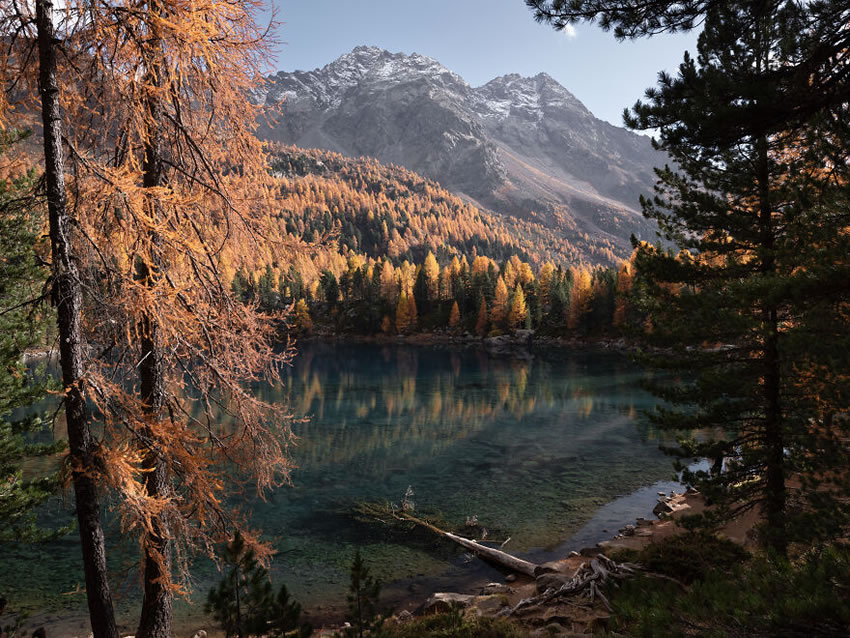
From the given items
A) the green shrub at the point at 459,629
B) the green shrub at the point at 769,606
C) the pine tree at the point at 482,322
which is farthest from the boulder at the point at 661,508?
the pine tree at the point at 482,322

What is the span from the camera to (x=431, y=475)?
24.3m

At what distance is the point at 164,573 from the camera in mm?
5125

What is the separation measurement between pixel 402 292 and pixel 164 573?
106870mm

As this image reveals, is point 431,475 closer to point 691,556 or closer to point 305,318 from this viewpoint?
point 691,556

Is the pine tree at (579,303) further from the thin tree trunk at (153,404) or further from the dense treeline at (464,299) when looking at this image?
the thin tree trunk at (153,404)

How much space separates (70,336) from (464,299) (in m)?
103

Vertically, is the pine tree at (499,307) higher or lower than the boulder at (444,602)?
higher

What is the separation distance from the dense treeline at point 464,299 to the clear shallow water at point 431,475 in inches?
1474

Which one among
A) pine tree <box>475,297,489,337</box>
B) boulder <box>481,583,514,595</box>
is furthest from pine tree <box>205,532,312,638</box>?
pine tree <box>475,297,489,337</box>

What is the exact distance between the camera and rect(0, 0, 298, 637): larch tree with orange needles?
505 centimetres

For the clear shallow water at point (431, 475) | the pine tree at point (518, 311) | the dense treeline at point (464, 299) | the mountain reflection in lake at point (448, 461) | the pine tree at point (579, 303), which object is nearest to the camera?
the clear shallow water at point (431, 475)

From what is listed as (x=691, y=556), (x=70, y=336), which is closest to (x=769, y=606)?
(x=691, y=556)

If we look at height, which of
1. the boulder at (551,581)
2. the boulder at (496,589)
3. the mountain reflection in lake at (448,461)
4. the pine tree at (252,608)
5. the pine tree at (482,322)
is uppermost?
the pine tree at (482,322)

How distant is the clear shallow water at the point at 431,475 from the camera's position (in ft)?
48.9
